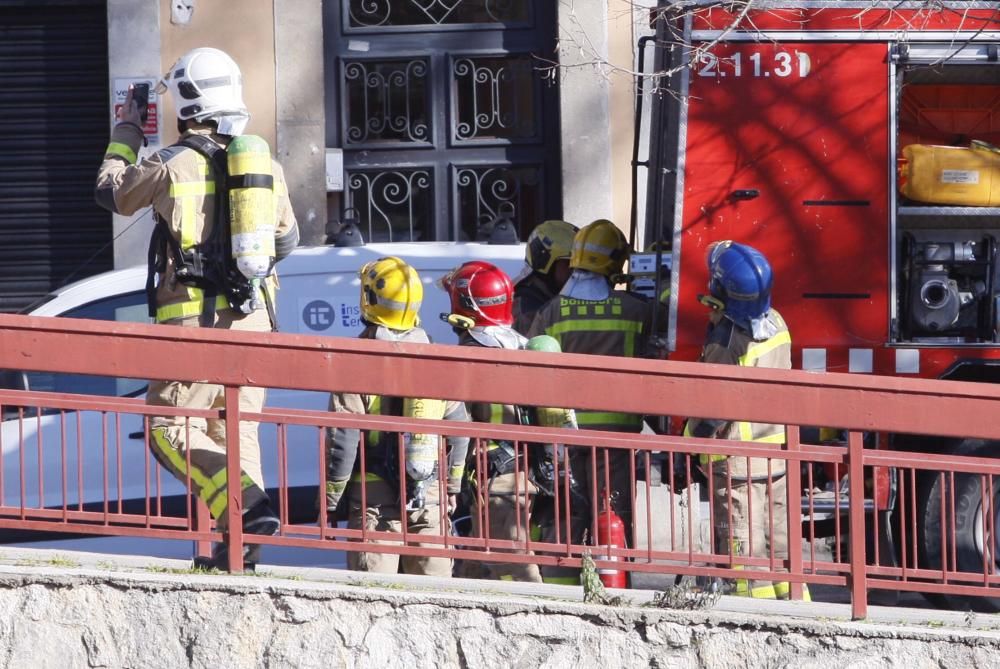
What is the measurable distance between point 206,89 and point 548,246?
219 centimetres

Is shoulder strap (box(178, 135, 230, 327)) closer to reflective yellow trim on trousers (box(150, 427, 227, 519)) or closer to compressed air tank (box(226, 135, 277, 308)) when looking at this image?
compressed air tank (box(226, 135, 277, 308))

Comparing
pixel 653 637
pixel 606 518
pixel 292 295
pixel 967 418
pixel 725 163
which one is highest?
pixel 725 163

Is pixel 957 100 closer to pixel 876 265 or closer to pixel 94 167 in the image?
pixel 876 265

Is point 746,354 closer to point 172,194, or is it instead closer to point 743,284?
point 743,284

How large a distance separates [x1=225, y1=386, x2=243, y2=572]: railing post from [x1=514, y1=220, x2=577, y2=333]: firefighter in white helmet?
2.62 m

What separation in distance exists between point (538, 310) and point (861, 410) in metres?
2.46

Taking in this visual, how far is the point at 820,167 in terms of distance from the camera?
6789 mm

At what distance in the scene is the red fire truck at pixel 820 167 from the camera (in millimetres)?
6727

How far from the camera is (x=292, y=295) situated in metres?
7.05

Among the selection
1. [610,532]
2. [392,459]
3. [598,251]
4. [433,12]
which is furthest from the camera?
[433,12]

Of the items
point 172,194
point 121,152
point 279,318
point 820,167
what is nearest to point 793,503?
point 820,167

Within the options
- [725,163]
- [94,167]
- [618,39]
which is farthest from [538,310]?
[94,167]

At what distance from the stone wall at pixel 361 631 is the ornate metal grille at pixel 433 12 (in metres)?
7.45

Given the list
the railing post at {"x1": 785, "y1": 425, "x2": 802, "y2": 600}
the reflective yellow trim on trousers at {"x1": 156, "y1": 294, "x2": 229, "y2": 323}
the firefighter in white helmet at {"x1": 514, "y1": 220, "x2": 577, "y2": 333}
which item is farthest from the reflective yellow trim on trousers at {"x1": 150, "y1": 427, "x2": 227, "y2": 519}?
the firefighter in white helmet at {"x1": 514, "y1": 220, "x2": 577, "y2": 333}
